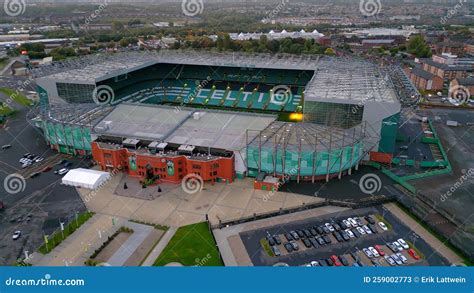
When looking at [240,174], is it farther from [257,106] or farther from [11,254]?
[257,106]

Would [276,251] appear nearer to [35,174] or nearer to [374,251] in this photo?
[374,251]

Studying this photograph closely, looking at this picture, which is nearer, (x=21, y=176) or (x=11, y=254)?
(x=11, y=254)

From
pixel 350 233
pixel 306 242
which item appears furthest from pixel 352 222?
pixel 306 242

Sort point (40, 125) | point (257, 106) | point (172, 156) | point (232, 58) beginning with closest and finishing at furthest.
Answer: point (172, 156), point (40, 125), point (257, 106), point (232, 58)

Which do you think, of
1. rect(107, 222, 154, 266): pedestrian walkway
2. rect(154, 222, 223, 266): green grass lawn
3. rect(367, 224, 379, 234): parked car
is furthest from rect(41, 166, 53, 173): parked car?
rect(367, 224, 379, 234): parked car

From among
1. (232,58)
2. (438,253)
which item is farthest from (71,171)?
(232,58)

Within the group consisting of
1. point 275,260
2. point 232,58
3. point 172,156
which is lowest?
point 275,260

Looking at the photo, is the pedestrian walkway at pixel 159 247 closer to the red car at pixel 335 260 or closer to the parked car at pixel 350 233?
the red car at pixel 335 260
